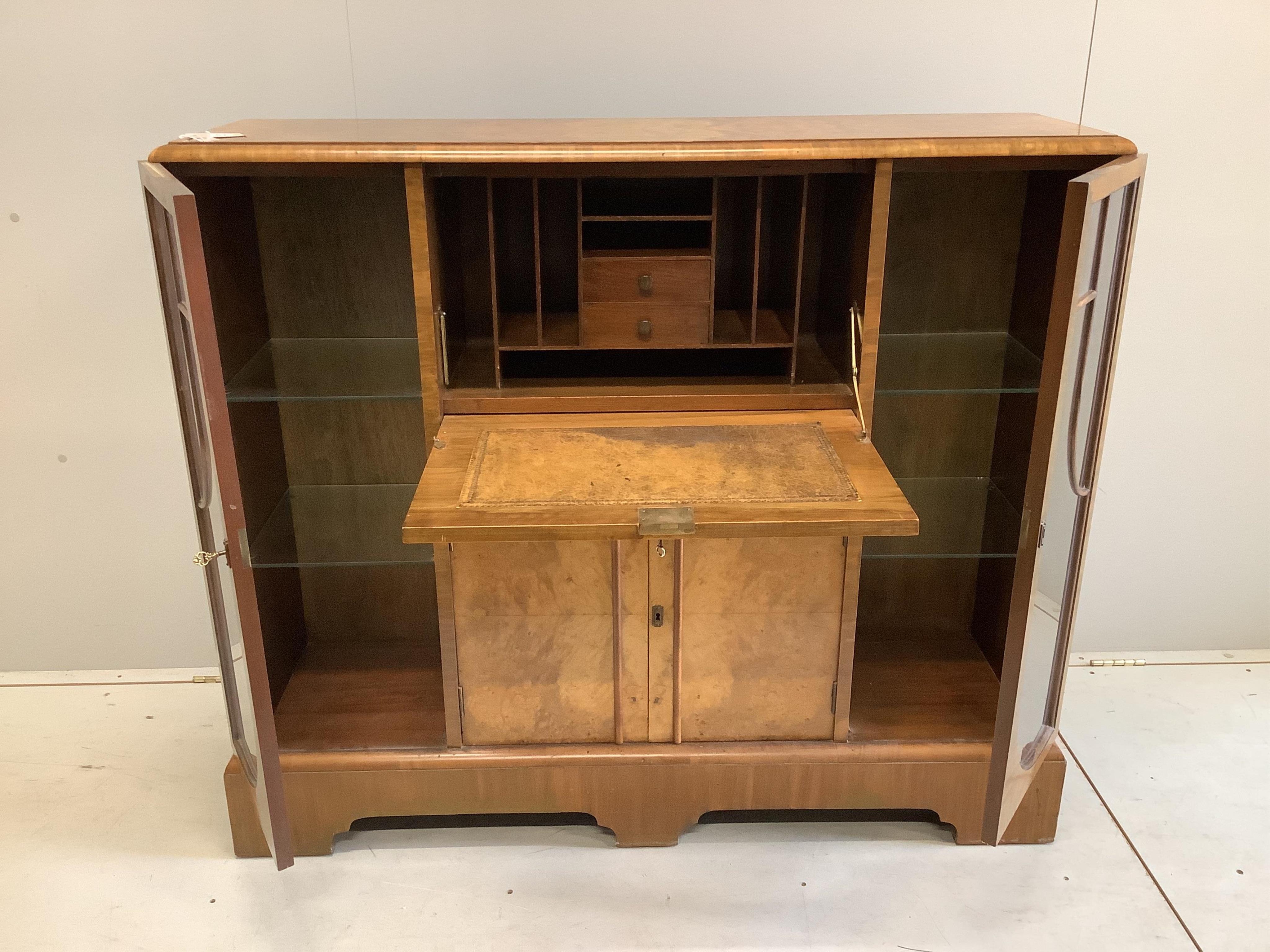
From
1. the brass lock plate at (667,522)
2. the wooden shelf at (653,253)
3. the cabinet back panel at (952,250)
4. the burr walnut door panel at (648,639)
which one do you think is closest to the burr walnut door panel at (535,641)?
the burr walnut door panel at (648,639)

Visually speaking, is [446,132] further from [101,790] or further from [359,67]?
[101,790]

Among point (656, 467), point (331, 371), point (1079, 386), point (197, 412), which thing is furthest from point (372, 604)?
point (1079, 386)

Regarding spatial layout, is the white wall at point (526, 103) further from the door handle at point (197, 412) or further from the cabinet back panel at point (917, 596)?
the door handle at point (197, 412)

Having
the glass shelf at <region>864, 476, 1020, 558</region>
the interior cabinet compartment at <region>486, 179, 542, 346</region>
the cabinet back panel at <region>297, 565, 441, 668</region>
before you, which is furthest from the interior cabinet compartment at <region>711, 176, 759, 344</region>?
the cabinet back panel at <region>297, 565, 441, 668</region>

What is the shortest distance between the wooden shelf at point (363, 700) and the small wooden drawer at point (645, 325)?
896mm

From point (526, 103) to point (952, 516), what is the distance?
1.37 metres

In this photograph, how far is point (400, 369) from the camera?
222 centimetres

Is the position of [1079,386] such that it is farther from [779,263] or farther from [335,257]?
[335,257]

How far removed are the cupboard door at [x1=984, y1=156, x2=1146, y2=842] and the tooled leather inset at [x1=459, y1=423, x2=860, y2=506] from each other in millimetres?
385

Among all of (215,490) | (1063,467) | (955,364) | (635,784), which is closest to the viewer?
(215,490)

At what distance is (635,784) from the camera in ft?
7.03

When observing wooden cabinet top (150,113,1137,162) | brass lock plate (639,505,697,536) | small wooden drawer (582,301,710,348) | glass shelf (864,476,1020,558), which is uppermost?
wooden cabinet top (150,113,1137,162)

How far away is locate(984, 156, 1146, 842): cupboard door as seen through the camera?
168 centimetres

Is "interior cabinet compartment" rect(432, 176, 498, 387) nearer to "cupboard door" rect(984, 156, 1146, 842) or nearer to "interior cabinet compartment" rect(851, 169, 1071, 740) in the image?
"interior cabinet compartment" rect(851, 169, 1071, 740)
